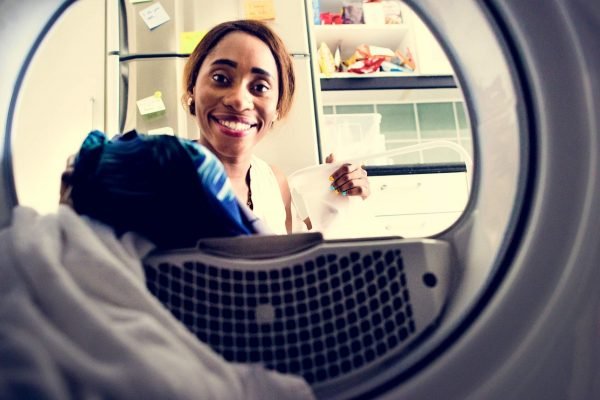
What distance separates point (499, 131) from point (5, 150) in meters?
0.38

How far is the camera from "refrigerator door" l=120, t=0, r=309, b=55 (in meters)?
1.39

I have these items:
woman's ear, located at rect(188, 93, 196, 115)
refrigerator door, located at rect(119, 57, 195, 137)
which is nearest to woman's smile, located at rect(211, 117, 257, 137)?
woman's ear, located at rect(188, 93, 196, 115)

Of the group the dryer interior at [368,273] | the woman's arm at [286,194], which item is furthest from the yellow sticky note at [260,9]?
the dryer interior at [368,273]

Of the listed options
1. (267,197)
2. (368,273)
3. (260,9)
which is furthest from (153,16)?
(368,273)

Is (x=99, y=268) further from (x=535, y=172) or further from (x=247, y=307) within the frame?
(x=535, y=172)

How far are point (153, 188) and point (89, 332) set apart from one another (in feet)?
0.44

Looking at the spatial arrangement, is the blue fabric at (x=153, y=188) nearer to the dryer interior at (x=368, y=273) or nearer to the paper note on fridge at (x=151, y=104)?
the dryer interior at (x=368, y=273)

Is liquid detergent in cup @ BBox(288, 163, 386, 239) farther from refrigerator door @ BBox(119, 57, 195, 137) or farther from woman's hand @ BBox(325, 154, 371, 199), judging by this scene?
refrigerator door @ BBox(119, 57, 195, 137)

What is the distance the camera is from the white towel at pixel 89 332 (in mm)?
260

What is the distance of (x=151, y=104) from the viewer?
134cm

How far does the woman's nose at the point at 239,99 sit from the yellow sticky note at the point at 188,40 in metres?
0.50

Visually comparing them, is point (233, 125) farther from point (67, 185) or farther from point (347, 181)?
point (67, 185)

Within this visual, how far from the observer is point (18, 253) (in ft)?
0.97

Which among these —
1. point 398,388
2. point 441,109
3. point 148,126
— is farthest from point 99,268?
point 441,109
